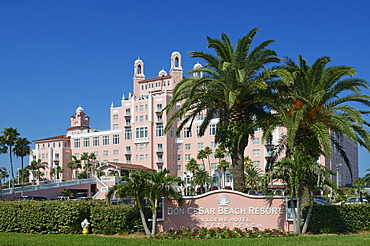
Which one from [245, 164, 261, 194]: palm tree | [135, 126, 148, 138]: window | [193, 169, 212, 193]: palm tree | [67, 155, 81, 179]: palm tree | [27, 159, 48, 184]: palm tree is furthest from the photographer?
[27, 159, 48, 184]: palm tree

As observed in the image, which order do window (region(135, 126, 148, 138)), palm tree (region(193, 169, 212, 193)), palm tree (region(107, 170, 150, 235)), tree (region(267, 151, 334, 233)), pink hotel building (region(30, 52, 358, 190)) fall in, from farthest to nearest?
window (region(135, 126, 148, 138)) → pink hotel building (region(30, 52, 358, 190)) → palm tree (region(193, 169, 212, 193)) → palm tree (region(107, 170, 150, 235)) → tree (region(267, 151, 334, 233))

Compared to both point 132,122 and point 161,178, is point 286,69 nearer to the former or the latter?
point 161,178

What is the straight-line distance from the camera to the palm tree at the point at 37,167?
95412mm

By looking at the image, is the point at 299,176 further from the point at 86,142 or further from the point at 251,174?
the point at 86,142

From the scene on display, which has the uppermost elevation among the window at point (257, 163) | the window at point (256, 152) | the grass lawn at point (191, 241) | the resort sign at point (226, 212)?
the window at point (256, 152)

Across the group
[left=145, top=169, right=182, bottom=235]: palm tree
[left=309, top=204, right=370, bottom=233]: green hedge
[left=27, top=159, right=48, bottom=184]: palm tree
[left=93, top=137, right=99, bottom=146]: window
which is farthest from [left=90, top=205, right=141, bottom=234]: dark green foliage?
[left=27, top=159, right=48, bottom=184]: palm tree

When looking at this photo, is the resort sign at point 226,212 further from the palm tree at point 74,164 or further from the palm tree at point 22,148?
the palm tree at point 74,164

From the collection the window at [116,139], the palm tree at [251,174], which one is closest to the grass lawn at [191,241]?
the palm tree at [251,174]

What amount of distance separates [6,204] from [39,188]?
43031 mm

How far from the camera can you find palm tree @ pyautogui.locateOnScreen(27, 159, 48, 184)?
9541 cm

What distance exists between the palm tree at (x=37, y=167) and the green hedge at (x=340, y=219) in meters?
80.0

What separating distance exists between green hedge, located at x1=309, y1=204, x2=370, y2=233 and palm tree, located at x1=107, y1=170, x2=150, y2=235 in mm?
8546

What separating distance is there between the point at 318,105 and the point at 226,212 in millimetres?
7608

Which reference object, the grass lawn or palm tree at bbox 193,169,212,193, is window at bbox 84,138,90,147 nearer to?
palm tree at bbox 193,169,212,193
